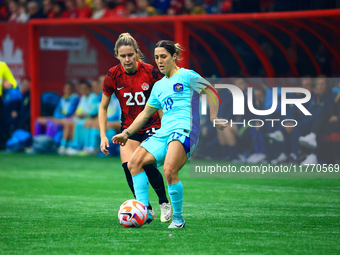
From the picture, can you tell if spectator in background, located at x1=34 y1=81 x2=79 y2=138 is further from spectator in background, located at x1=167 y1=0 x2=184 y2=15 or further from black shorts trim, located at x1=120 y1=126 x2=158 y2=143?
black shorts trim, located at x1=120 y1=126 x2=158 y2=143

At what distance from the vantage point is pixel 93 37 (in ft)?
50.1

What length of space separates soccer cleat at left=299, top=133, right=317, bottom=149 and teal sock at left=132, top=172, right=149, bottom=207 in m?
5.88

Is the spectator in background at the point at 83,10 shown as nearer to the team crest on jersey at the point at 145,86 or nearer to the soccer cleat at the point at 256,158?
the soccer cleat at the point at 256,158

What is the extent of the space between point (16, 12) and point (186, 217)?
1299 centimetres

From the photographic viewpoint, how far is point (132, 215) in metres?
5.83

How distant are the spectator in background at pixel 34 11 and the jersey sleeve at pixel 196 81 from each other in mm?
11260

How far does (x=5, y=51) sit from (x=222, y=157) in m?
6.96

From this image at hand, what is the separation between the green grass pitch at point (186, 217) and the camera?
4957mm

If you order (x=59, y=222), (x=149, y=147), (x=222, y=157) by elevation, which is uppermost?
(x=149, y=147)

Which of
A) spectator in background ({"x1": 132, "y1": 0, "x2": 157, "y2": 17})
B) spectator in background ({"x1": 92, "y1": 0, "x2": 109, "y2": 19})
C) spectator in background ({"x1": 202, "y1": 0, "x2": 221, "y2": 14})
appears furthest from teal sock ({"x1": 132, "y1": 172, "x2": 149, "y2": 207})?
spectator in background ({"x1": 92, "y1": 0, "x2": 109, "y2": 19})

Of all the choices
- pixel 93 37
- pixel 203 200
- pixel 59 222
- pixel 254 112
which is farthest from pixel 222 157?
pixel 59 222

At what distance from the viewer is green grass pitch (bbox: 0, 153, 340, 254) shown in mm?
4957

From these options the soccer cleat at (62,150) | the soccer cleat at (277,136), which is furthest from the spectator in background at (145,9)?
the soccer cleat at (277,136)

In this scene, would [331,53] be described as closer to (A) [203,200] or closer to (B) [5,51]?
(A) [203,200]
